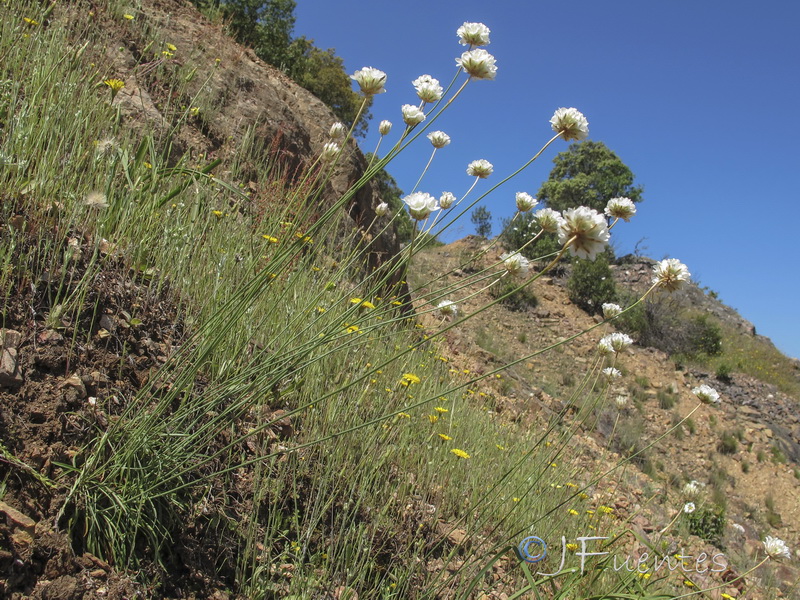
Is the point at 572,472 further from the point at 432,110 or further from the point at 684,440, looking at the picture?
the point at 684,440

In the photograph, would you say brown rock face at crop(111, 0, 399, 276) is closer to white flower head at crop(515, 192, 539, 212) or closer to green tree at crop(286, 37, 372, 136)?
white flower head at crop(515, 192, 539, 212)

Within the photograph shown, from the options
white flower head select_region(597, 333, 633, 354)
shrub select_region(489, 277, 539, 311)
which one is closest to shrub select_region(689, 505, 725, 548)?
white flower head select_region(597, 333, 633, 354)

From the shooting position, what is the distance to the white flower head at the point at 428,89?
1751mm

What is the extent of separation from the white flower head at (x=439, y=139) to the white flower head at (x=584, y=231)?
921mm

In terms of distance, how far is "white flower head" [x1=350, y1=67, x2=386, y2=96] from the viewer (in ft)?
5.63

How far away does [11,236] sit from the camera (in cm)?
168

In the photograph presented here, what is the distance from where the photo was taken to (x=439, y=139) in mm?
2197

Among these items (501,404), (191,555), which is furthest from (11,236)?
(501,404)

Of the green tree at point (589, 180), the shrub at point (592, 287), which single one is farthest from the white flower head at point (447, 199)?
the green tree at point (589, 180)

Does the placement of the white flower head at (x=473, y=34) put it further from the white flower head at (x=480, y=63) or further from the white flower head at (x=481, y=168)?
the white flower head at (x=481, y=168)

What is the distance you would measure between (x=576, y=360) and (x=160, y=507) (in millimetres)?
12051

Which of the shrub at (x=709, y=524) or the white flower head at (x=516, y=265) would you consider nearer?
the white flower head at (x=516, y=265)

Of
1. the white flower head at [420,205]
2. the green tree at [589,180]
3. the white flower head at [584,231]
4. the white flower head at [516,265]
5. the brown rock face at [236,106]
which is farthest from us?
the green tree at [589,180]

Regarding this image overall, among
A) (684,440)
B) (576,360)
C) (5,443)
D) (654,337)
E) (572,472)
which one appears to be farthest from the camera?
(654,337)
